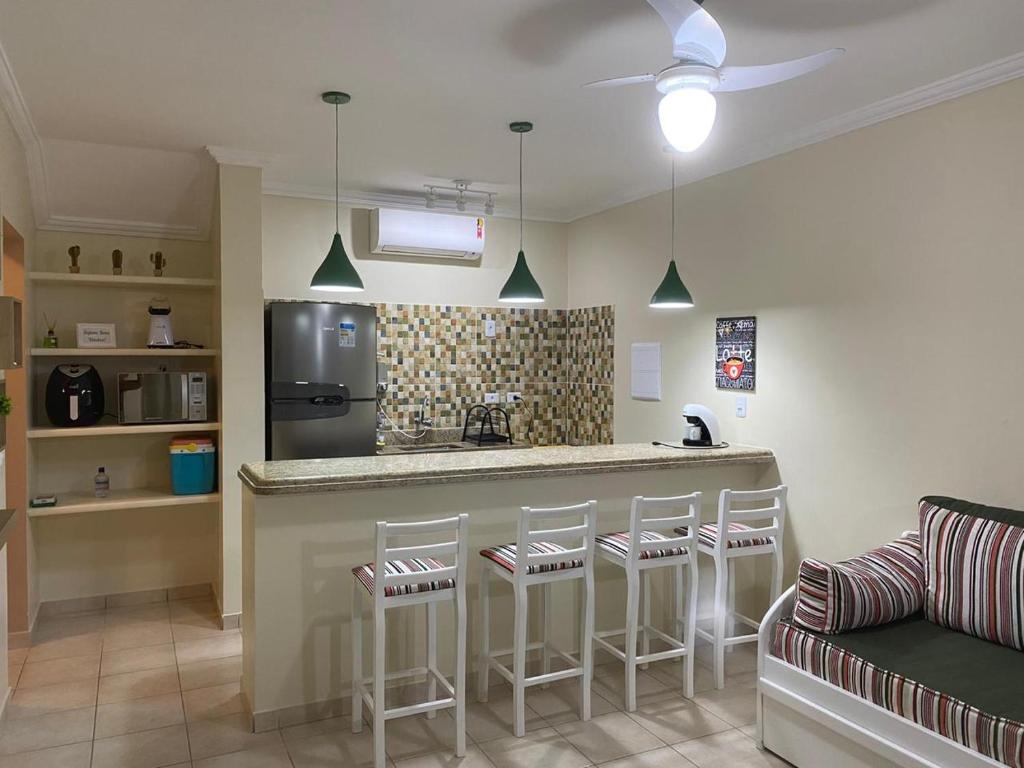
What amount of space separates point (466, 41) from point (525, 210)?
2.90 m

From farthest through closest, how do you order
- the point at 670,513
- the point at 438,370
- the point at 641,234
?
1. the point at 438,370
2. the point at 641,234
3. the point at 670,513

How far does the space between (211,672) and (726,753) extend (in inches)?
92.6

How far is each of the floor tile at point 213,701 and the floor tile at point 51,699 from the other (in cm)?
41

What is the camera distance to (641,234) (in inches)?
194

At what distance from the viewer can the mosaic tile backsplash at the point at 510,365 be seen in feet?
17.3

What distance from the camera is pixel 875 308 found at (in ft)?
11.1

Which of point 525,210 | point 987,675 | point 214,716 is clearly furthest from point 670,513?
point 525,210

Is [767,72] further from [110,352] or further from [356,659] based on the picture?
[110,352]

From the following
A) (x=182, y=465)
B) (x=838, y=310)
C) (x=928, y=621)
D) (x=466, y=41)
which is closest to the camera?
(x=466, y=41)

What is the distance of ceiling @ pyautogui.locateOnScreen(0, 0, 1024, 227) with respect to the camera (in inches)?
95.8

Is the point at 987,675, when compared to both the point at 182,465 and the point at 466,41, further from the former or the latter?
the point at 182,465

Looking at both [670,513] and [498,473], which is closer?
[498,473]

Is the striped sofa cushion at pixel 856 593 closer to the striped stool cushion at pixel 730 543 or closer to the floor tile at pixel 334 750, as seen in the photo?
the striped stool cushion at pixel 730 543

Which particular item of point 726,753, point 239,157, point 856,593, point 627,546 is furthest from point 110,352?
point 856,593
